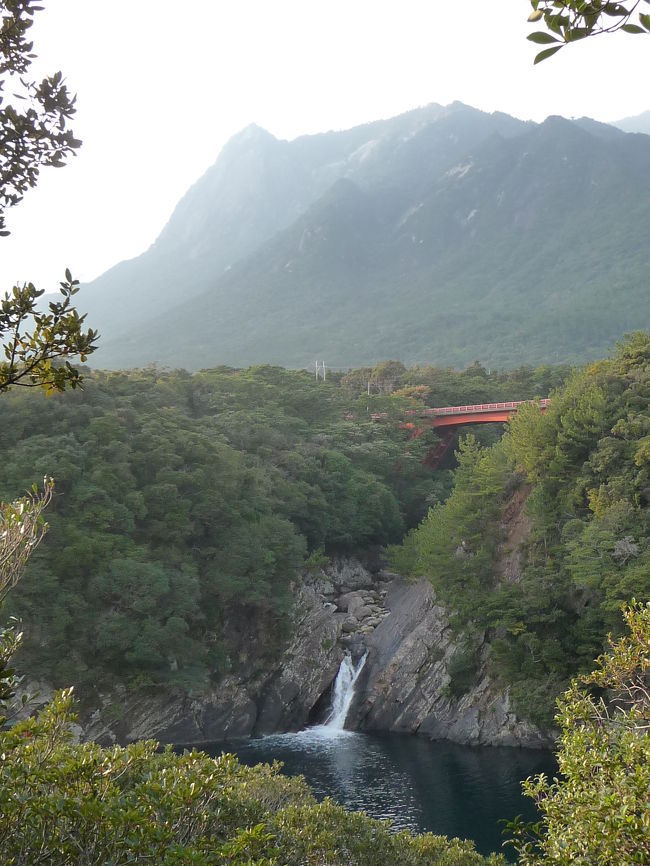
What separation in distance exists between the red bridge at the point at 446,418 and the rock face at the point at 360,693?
639 inches

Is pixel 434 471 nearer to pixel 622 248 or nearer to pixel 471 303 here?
pixel 471 303

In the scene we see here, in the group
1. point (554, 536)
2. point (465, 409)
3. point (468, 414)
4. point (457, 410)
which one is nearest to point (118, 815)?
point (554, 536)

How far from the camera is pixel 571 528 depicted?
26.0 metres

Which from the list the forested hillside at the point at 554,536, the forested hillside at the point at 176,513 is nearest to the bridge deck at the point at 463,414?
the forested hillside at the point at 176,513

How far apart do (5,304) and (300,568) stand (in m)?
31.6

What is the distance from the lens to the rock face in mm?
26000

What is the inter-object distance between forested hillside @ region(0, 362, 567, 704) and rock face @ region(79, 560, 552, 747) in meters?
1.27

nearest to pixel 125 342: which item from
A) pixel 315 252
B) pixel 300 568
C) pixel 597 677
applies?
pixel 315 252

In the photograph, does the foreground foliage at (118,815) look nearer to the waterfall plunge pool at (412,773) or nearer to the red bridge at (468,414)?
the waterfall plunge pool at (412,773)

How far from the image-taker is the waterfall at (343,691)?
29358mm

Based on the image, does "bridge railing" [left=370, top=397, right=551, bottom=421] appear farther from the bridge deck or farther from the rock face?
the rock face

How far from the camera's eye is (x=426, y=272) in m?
128

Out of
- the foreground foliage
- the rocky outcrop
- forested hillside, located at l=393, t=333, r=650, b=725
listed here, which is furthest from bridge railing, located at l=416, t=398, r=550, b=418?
the foreground foliage

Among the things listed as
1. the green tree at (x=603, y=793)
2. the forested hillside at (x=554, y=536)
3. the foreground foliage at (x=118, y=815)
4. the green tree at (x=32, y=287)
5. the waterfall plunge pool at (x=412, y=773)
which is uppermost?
the green tree at (x=32, y=287)
